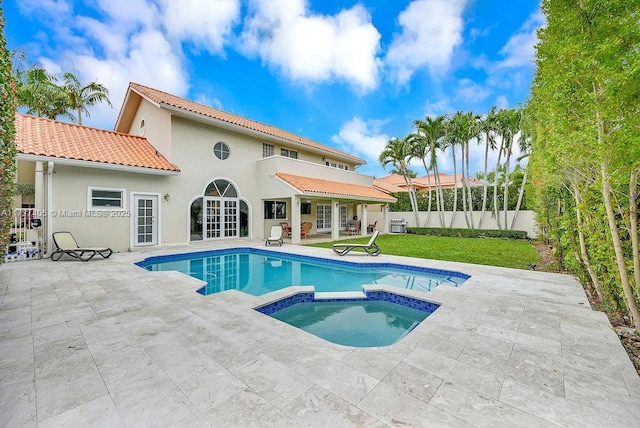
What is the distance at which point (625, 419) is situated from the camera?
2.68m

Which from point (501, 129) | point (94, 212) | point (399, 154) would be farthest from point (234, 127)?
point (501, 129)

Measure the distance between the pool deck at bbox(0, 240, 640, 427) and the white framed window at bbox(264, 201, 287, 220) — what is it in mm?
14231

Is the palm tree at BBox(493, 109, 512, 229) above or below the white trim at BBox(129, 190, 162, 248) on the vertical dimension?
above

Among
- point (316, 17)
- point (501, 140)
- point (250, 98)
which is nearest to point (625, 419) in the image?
point (316, 17)

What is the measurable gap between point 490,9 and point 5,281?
2345 centimetres

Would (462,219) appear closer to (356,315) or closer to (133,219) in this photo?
(356,315)

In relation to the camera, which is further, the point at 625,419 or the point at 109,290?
the point at 109,290

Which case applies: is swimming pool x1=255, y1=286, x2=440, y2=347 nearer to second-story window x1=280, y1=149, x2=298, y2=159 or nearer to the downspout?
the downspout

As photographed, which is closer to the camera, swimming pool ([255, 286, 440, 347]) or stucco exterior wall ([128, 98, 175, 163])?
swimming pool ([255, 286, 440, 347])

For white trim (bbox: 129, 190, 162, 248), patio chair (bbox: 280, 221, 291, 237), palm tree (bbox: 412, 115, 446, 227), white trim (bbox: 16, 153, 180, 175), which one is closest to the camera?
white trim (bbox: 16, 153, 180, 175)

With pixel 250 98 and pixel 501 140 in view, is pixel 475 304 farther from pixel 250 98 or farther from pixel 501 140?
pixel 250 98

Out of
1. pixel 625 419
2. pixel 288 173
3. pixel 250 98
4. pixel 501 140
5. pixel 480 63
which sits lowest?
pixel 625 419

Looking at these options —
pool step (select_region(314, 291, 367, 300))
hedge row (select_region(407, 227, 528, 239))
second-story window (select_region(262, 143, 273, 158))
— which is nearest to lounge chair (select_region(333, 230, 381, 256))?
pool step (select_region(314, 291, 367, 300))

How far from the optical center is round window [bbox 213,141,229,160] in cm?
1757
